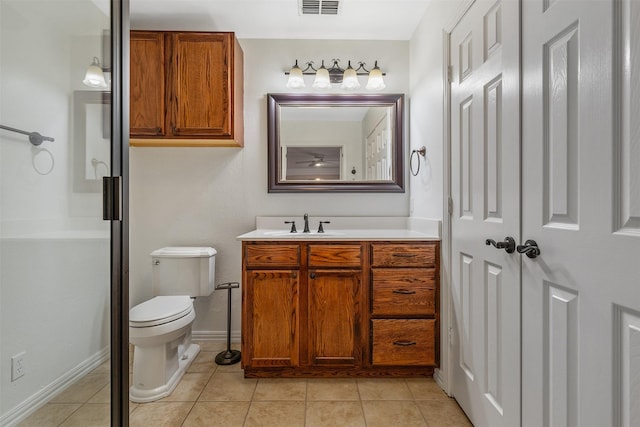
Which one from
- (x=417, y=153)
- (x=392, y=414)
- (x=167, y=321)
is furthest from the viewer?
Result: (x=417, y=153)

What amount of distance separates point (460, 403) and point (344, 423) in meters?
0.64

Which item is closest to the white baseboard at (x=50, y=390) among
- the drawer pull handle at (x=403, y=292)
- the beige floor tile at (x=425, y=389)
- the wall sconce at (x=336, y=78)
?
the drawer pull handle at (x=403, y=292)

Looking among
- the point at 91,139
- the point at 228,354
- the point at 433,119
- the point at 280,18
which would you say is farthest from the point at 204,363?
the point at 280,18

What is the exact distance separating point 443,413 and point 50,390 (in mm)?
1712

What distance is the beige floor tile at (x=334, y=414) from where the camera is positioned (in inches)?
63.1

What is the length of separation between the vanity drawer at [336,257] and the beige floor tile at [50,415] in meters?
1.26

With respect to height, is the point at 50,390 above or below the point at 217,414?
above

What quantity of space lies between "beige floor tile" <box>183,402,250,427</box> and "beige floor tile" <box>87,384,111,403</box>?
2.29ft

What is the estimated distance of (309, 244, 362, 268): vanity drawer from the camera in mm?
1970

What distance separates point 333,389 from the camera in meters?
1.89

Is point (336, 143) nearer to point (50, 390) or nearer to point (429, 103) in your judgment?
point (429, 103)

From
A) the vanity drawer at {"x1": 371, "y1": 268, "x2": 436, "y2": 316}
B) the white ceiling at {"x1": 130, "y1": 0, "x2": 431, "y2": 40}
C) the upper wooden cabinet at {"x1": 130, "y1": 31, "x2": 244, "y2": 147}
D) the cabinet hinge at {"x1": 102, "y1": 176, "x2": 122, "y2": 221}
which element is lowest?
the vanity drawer at {"x1": 371, "y1": 268, "x2": 436, "y2": 316}

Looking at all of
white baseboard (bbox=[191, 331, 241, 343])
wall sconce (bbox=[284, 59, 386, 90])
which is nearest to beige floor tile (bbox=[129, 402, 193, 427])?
white baseboard (bbox=[191, 331, 241, 343])

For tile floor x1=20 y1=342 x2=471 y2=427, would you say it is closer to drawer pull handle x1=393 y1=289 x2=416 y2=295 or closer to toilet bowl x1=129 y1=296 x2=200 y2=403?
toilet bowl x1=129 y1=296 x2=200 y2=403
